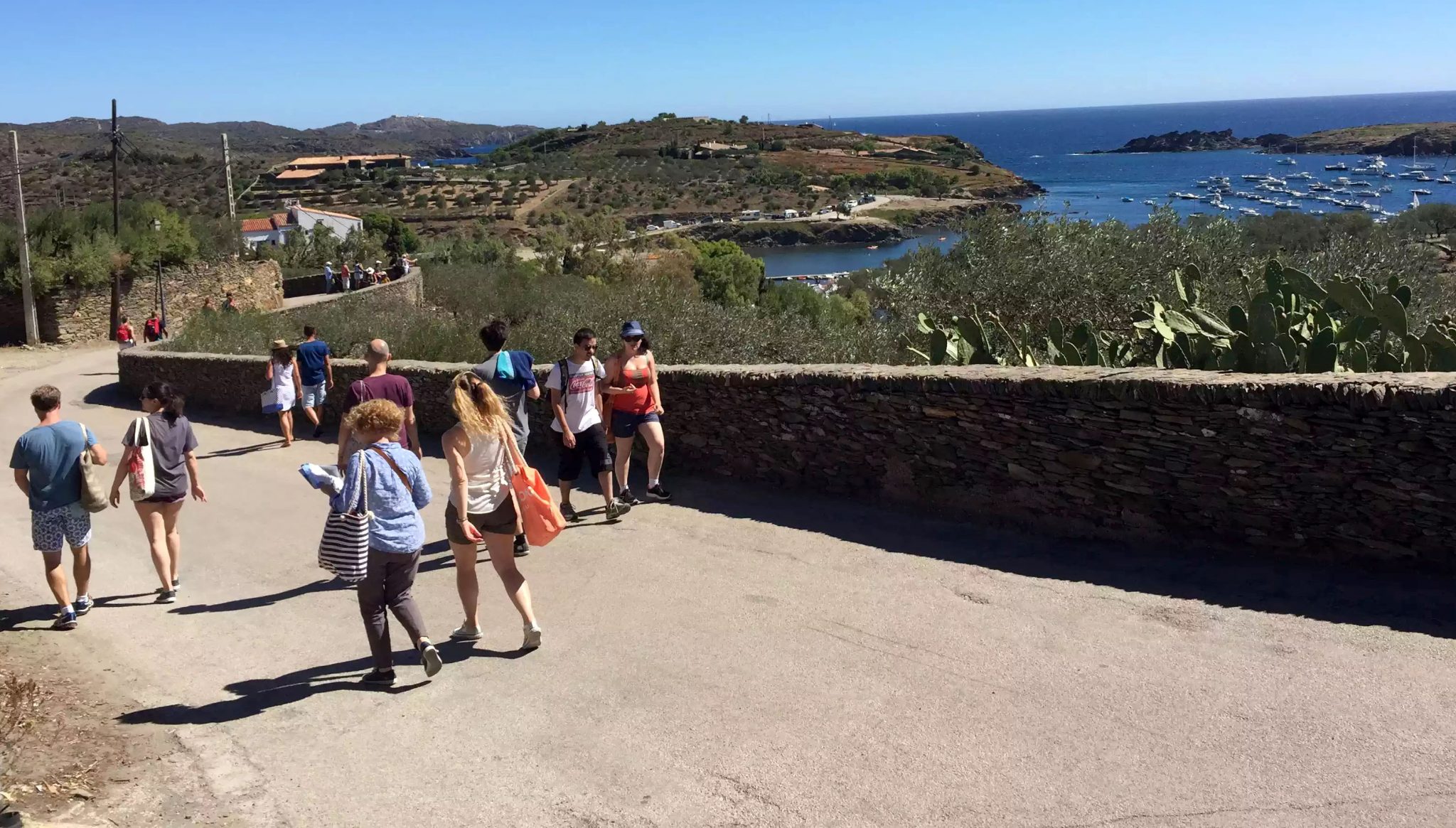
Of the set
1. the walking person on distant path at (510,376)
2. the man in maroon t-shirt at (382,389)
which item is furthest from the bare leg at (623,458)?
the man in maroon t-shirt at (382,389)

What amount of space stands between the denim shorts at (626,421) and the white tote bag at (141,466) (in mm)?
3317

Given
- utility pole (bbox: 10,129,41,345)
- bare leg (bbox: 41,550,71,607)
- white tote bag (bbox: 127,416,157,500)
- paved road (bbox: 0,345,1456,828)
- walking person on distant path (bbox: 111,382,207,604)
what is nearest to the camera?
paved road (bbox: 0,345,1456,828)

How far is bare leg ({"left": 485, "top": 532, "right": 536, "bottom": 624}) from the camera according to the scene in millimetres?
6340

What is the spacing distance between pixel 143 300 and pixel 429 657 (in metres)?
28.8

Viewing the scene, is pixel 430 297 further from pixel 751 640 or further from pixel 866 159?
pixel 866 159

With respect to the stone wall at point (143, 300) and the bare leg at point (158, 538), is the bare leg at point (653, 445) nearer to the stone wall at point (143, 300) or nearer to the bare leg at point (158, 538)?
the bare leg at point (158, 538)

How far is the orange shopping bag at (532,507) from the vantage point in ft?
21.0

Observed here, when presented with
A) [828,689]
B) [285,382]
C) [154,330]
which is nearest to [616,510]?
[828,689]

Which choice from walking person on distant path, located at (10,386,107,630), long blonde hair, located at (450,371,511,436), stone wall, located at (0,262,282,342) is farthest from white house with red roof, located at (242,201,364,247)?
long blonde hair, located at (450,371,511,436)

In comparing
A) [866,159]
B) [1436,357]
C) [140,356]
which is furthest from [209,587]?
[866,159]

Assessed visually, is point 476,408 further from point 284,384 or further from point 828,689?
point 284,384

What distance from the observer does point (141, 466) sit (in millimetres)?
7500

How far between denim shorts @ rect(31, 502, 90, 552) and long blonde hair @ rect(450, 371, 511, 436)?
9.23 feet

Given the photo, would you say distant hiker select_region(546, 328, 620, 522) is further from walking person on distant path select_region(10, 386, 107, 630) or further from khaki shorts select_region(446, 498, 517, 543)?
walking person on distant path select_region(10, 386, 107, 630)
